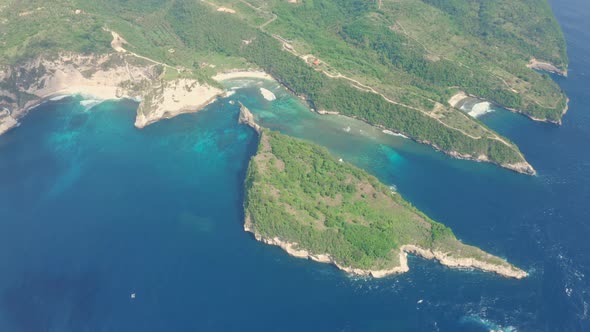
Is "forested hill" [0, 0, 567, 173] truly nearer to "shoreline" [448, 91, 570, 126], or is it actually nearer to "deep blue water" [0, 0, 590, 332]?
"shoreline" [448, 91, 570, 126]

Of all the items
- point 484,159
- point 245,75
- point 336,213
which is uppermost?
point 484,159

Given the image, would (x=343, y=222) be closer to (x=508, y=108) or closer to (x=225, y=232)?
(x=225, y=232)

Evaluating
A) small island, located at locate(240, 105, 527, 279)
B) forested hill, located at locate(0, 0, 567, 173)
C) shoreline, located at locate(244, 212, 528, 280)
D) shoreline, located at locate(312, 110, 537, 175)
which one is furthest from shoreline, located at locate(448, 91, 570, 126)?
shoreline, located at locate(244, 212, 528, 280)

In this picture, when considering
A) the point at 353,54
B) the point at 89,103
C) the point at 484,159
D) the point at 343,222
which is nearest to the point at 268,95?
the point at 353,54

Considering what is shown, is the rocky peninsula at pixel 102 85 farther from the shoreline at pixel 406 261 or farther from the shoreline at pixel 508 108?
the shoreline at pixel 508 108

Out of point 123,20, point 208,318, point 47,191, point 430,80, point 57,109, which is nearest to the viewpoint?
point 208,318

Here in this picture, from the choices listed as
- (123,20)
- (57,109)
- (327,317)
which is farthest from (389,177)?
(123,20)

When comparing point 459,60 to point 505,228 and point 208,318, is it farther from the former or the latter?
point 208,318
